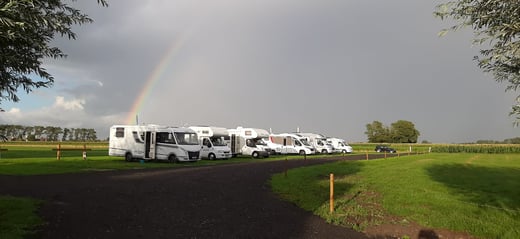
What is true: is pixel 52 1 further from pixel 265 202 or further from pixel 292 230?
pixel 265 202

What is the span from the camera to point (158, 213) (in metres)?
9.90

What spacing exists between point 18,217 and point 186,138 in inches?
865

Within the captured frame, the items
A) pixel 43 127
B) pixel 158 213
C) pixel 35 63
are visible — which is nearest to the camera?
pixel 35 63

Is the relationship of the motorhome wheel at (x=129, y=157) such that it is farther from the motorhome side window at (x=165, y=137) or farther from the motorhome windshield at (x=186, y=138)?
the motorhome windshield at (x=186, y=138)

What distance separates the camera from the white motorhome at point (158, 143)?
29.9 meters

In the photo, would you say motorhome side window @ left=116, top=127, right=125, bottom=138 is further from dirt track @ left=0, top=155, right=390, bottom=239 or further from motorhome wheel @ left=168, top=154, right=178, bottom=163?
dirt track @ left=0, top=155, right=390, bottom=239

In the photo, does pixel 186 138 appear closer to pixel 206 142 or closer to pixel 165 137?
pixel 165 137

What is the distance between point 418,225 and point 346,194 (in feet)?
15.1

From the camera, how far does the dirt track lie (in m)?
8.09

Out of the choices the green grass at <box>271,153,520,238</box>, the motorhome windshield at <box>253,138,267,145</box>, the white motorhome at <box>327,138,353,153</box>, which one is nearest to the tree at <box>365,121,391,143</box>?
the white motorhome at <box>327,138,353,153</box>

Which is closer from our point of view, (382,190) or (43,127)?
(382,190)

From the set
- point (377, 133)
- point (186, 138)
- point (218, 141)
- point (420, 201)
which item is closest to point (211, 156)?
point (218, 141)

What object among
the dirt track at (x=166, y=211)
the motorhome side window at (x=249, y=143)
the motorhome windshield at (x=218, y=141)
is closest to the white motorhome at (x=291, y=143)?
the motorhome side window at (x=249, y=143)

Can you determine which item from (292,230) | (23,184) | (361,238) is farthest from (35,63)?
(23,184)
